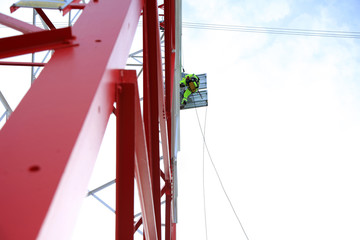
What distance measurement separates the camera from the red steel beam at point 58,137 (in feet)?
2.65

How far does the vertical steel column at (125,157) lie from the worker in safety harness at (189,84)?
22.7 feet

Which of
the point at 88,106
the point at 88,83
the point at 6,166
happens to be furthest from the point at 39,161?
the point at 88,83

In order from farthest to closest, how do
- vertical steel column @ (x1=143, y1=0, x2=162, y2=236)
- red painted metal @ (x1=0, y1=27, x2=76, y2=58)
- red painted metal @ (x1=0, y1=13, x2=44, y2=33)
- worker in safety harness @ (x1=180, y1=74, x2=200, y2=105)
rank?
worker in safety harness @ (x1=180, y1=74, x2=200, y2=105), vertical steel column @ (x1=143, y1=0, x2=162, y2=236), red painted metal @ (x1=0, y1=13, x2=44, y2=33), red painted metal @ (x1=0, y1=27, x2=76, y2=58)

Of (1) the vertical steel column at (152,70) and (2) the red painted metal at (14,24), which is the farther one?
(1) the vertical steel column at (152,70)

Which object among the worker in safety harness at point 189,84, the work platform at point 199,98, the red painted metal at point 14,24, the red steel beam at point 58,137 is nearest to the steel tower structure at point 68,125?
the red steel beam at point 58,137

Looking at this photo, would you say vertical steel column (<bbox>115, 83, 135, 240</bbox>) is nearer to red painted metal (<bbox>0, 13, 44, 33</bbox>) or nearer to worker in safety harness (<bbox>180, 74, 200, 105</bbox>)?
red painted metal (<bbox>0, 13, 44, 33</bbox>)

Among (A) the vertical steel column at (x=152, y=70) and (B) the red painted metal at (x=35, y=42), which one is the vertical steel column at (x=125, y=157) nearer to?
(B) the red painted metal at (x=35, y=42)

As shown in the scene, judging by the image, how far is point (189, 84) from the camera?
8555 millimetres

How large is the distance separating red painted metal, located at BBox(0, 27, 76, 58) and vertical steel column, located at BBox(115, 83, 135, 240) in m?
0.33

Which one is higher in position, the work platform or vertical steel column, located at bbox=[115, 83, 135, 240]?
Result: the work platform

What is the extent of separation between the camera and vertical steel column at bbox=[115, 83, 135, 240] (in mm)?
1521

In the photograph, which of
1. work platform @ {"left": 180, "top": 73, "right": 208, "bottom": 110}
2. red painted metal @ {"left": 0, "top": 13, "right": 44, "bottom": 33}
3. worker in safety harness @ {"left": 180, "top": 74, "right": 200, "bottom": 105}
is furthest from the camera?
work platform @ {"left": 180, "top": 73, "right": 208, "bottom": 110}

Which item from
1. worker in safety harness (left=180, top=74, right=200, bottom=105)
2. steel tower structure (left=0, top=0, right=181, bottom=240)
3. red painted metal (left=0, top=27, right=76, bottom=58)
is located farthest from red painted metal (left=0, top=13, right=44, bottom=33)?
worker in safety harness (left=180, top=74, right=200, bottom=105)

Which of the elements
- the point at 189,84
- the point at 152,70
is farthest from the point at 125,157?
the point at 189,84
